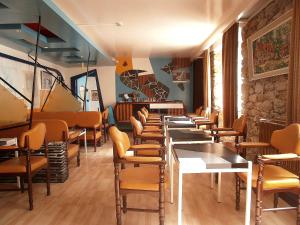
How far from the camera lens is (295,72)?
2.81m

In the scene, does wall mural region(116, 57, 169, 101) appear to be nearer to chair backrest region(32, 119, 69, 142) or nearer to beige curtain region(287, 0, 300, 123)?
chair backrest region(32, 119, 69, 142)

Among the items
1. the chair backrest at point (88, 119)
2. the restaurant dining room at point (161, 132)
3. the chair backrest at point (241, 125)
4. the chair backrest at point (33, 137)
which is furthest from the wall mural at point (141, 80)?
the chair backrest at point (33, 137)

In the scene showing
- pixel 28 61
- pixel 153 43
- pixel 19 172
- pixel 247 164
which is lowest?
pixel 19 172

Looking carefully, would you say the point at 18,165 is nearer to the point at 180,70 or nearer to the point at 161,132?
the point at 161,132

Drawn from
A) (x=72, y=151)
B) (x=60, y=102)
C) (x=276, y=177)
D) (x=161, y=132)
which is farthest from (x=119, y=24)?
(x=276, y=177)

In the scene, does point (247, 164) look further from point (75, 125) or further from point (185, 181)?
point (75, 125)

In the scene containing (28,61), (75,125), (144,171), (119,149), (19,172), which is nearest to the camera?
(119,149)

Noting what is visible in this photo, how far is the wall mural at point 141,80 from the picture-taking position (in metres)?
9.45

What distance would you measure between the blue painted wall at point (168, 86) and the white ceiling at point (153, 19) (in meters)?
2.29

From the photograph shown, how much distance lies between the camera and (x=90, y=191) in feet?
11.0

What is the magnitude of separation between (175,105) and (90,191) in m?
5.90

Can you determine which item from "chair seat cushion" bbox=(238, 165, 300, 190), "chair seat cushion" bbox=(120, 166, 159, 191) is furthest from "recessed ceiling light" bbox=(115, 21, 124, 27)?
"chair seat cushion" bbox=(238, 165, 300, 190)

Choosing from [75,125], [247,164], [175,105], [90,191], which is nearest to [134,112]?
[175,105]

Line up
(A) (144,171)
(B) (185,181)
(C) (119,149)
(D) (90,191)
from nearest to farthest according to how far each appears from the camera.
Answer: (C) (119,149)
(A) (144,171)
(D) (90,191)
(B) (185,181)
